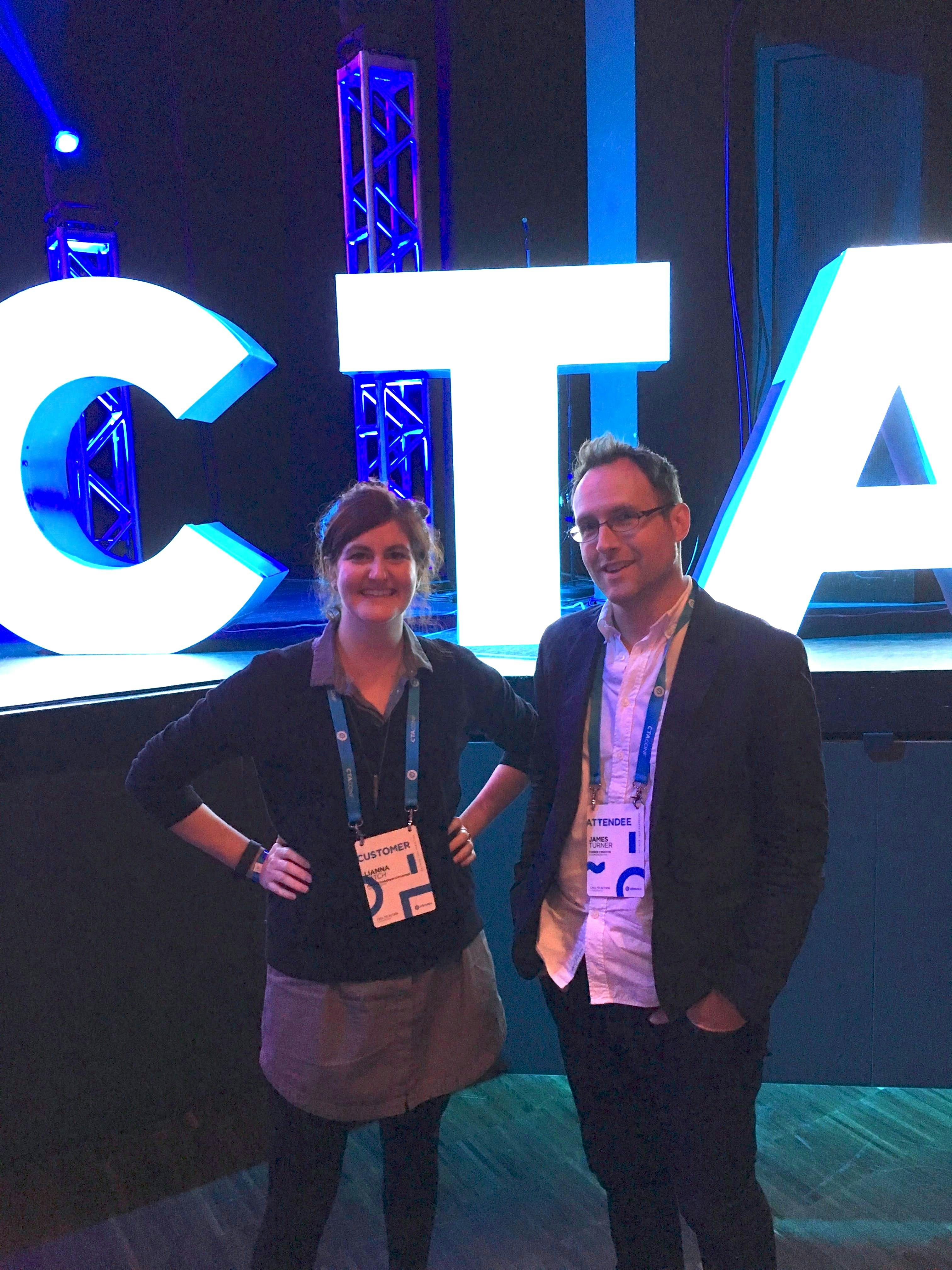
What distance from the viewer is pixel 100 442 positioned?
6020 mm

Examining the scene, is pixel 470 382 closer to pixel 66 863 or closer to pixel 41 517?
pixel 41 517

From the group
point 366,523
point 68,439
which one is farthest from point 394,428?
point 366,523

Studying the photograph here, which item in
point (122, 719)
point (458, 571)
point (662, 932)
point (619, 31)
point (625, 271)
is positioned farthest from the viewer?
point (619, 31)

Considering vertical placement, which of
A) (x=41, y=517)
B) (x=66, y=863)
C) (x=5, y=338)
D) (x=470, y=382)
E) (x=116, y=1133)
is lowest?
(x=116, y=1133)

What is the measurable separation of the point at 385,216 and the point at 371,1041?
5.28m

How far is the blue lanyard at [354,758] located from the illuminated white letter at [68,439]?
153cm

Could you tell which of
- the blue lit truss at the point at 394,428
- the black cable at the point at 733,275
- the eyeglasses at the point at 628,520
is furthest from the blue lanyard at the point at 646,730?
the blue lit truss at the point at 394,428

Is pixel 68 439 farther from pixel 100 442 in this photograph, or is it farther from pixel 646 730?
pixel 100 442

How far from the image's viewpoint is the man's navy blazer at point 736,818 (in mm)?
1512

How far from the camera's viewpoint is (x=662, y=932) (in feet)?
5.03

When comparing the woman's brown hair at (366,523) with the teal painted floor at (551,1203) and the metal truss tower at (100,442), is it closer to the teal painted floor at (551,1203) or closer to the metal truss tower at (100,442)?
the teal painted floor at (551,1203)

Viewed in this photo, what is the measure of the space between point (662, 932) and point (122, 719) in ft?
5.35

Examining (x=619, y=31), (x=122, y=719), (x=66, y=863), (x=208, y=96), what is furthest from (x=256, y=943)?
(x=208, y=96)

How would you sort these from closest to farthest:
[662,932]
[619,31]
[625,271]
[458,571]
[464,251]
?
[662,932] → [625,271] → [458,571] → [619,31] → [464,251]
